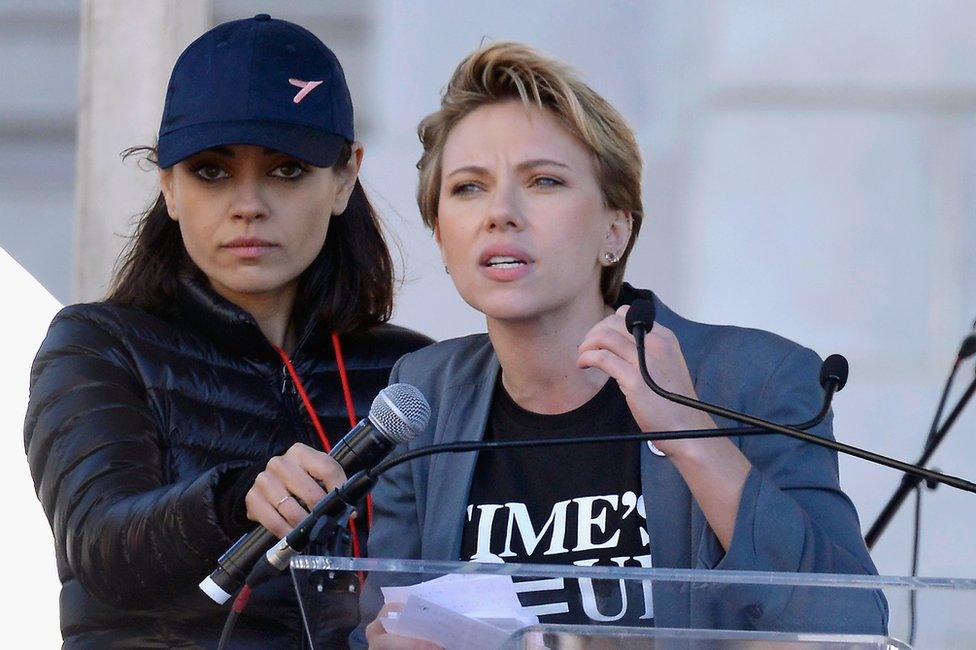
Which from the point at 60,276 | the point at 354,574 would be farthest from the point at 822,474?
the point at 60,276

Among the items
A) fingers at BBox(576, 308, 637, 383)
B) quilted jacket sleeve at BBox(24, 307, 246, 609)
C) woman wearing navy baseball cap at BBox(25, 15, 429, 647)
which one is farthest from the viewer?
woman wearing navy baseball cap at BBox(25, 15, 429, 647)

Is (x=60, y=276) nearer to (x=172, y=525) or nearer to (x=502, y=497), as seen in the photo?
(x=172, y=525)

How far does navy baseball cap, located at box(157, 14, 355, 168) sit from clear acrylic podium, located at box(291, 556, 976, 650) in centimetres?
101

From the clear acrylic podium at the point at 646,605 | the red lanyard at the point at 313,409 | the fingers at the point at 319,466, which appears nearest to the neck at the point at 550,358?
the red lanyard at the point at 313,409

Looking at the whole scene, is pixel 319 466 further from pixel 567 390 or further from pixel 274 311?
pixel 274 311

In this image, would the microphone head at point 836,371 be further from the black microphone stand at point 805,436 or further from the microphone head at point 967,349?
the microphone head at point 967,349

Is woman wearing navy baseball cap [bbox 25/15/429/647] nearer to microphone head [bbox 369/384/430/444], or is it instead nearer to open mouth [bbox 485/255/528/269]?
open mouth [bbox 485/255/528/269]

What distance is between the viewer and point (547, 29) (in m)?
2.59

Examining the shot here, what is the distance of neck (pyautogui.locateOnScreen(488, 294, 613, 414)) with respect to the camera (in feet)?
6.22

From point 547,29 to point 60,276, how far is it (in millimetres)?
1070

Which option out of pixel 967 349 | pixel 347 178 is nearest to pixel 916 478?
pixel 967 349

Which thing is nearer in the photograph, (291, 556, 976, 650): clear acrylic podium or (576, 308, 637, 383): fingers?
(291, 556, 976, 650): clear acrylic podium

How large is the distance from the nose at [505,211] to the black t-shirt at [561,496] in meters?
0.28

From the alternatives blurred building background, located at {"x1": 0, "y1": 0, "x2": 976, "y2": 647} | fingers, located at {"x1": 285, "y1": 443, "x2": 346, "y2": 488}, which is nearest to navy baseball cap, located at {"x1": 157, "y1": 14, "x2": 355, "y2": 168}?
blurred building background, located at {"x1": 0, "y1": 0, "x2": 976, "y2": 647}
